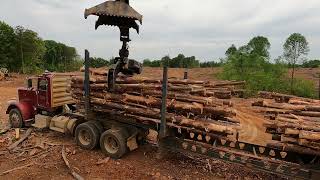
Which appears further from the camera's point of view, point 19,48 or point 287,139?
point 19,48

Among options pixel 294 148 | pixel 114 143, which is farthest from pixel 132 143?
pixel 294 148

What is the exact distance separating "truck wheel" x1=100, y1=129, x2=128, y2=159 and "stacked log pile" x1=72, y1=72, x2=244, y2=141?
0.58 meters

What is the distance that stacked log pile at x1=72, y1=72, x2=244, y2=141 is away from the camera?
9.57 m

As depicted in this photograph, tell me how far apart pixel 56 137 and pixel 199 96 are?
6.18 meters

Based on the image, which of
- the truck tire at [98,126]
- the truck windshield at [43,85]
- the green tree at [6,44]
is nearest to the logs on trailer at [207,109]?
the truck tire at [98,126]

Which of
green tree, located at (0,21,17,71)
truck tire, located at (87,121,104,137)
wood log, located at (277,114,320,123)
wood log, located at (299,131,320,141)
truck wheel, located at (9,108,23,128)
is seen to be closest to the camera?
wood log, located at (299,131,320,141)

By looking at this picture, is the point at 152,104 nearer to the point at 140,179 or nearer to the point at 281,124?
the point at 140,179

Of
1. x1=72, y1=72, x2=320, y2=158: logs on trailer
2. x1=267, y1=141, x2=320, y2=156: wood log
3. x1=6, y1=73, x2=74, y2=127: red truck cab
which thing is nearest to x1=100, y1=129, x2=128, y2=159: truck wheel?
x1=72, y1=72, x2=320, y2=158: logs on trailer

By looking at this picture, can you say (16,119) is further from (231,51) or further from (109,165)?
(231,51)

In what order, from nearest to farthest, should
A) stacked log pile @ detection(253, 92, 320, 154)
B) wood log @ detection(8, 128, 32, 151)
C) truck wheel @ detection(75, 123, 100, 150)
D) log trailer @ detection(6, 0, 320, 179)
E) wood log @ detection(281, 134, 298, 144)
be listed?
stacked log pile @ detection(253, 92, 320, 154) < wood log @ detection(281, 134, 298, 144) < log trailer @ detection(6, 0, 320, 179) < truck wheel @ detection(75, 123, 100, 150) < wood log @ detection(8, 128, 32, 151)

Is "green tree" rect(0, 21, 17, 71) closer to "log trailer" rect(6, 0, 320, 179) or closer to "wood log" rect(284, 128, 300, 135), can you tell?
"log trailer" rect(6, 0, 320, 179)

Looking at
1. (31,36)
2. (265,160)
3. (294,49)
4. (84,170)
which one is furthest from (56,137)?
(31,36)

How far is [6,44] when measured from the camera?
50.5 meters

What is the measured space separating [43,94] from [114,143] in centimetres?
404
